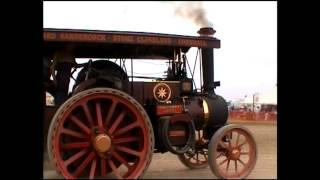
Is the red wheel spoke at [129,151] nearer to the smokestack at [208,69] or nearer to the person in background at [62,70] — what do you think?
the person in background at [62,70]

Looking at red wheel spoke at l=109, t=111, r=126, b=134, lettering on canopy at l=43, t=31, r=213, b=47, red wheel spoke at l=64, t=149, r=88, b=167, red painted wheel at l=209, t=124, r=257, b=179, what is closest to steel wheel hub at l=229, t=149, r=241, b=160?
red painted wheel at l=209, t=124, r=257, b=179

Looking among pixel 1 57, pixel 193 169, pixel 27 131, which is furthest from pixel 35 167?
pixel 193 169

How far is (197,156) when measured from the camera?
613 centimetres

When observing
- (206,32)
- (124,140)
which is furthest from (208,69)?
(124,140)

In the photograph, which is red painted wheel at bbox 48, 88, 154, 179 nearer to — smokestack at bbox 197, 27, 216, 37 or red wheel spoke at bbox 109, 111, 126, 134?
red wheel spoke at bbox 109, 111, 126, 134

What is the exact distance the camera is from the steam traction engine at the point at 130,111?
170 inches

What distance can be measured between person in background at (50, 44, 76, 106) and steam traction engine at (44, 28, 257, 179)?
3cm

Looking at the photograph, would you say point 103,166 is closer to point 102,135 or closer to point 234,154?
point 102,135

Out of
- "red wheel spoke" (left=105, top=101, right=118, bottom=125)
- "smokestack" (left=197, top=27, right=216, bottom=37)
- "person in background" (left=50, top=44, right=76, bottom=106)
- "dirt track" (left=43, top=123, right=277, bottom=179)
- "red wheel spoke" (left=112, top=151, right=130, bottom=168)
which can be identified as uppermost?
"smokestack" (left=197, top=27, right=216, bottom=37)

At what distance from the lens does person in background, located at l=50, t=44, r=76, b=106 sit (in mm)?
4836

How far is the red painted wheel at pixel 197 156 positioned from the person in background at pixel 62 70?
5.67 feet

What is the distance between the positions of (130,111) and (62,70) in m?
1.02
